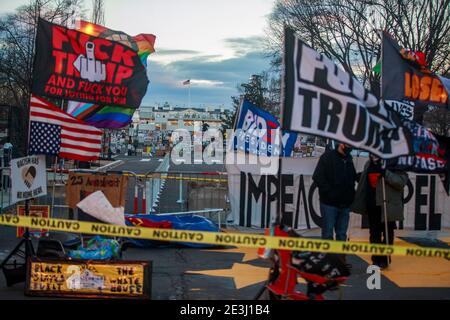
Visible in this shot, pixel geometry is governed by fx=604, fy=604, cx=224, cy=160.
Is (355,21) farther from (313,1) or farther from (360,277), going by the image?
(360,277)

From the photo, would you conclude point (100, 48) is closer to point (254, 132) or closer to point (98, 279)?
point (98, 279)

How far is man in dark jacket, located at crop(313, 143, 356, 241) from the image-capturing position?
8570mm

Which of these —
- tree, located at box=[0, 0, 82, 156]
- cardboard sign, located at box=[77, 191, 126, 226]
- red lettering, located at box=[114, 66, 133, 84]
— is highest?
tree, located at box=[0, 0, 82, 156]

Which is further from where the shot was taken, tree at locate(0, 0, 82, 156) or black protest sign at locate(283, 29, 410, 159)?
tree at locate(0, 0, 82, 156)

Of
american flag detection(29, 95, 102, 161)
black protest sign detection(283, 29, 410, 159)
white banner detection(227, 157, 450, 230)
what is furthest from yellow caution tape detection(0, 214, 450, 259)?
white banner detection(227, 157, 450, 230)

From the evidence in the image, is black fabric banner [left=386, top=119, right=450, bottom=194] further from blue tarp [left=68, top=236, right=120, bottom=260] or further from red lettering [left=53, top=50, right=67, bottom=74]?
red lettering [left=53, top=50, right=67, bottom=74]

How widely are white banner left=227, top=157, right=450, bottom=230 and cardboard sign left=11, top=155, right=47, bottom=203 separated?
14.9 ft

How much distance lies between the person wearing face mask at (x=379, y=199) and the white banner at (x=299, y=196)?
95.9 inches

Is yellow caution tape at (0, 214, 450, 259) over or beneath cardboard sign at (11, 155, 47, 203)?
beneath

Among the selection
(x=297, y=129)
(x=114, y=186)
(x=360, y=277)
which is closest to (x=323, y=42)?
(x=114, y=186)

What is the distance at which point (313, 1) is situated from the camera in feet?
104

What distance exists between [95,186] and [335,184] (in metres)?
4.67

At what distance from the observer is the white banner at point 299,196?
11.4 metres

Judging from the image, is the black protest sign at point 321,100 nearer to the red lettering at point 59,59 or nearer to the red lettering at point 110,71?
the red lettering at point 110,71
